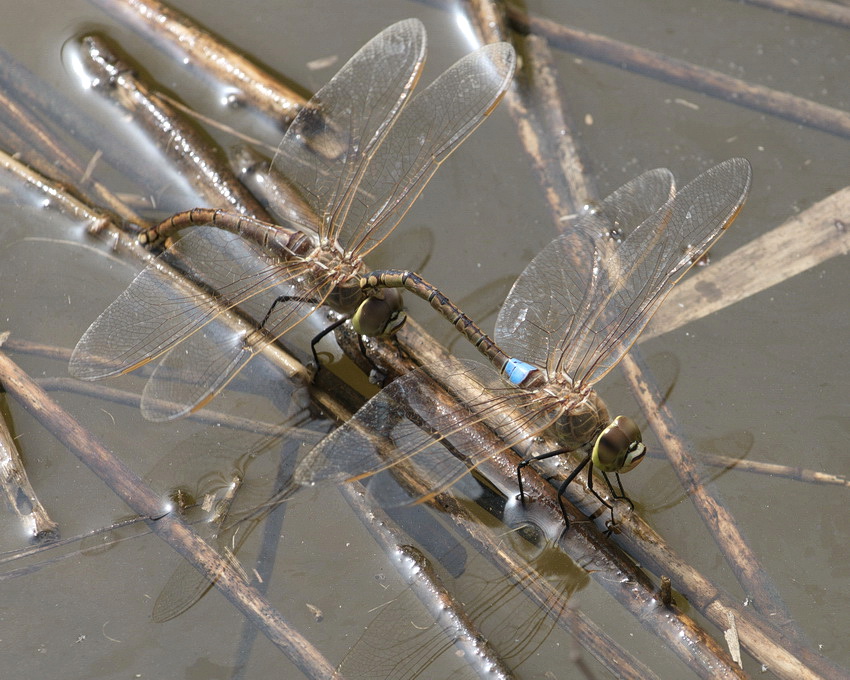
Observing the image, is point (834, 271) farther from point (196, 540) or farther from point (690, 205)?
point (196, 540)

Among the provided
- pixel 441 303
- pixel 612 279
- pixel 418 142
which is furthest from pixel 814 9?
pixel 441 303

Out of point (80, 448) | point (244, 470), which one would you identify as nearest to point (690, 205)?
point (244, 470)

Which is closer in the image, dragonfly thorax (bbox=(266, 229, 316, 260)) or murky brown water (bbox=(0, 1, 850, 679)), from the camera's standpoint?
murky brown water (bbox=(0, 1, 850, 679))

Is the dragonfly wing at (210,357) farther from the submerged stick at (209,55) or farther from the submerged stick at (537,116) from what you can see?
the submerged stick at (537,116)

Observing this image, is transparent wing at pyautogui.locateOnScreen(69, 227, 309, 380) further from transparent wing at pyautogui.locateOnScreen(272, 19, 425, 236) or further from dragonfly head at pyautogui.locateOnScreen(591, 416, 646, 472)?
dragonfly head at pyautogui.locateOnScreen(591, 416, 646, 472)

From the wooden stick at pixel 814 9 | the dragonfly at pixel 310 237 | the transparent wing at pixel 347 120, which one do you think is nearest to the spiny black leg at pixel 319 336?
the dragonfly at pixel 310 237

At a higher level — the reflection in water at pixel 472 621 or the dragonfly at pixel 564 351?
the dragonfly at pixel 564 351

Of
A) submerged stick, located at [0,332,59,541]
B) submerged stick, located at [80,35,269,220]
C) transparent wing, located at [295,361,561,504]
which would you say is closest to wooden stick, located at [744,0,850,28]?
transparent wing, located at [295,361,561,504]
